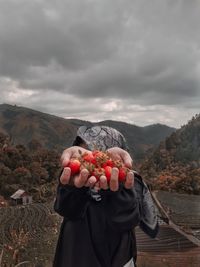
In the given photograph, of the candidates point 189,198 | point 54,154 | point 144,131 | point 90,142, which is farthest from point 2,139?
point 144,131

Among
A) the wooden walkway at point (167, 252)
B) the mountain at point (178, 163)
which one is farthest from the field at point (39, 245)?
the mountain at point (178, 163)

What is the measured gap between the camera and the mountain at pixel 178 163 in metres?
20.0

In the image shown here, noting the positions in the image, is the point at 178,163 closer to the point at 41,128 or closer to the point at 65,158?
the point at 65,158

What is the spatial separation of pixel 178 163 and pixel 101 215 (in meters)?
29.6

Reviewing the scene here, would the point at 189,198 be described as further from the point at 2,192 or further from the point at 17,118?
the point at 17,118

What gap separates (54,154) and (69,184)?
69.9ft

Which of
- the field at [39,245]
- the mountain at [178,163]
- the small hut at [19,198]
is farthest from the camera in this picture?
the mountain at [178,163]

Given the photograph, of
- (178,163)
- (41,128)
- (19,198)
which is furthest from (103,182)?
(41,128)

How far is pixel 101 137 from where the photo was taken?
64.8 inches

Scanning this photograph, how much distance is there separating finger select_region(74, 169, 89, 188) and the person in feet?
0.12

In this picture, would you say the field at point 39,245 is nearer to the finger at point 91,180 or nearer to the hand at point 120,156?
the hand at point 120,156

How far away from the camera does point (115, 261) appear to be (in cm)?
155

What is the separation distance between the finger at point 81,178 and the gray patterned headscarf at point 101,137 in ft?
1.02

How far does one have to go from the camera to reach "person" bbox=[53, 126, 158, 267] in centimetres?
141
